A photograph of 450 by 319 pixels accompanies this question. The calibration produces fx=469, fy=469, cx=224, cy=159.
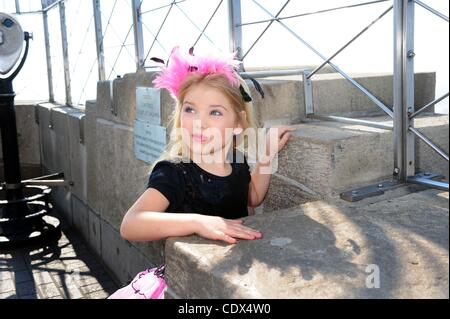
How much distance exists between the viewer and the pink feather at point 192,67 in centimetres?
175

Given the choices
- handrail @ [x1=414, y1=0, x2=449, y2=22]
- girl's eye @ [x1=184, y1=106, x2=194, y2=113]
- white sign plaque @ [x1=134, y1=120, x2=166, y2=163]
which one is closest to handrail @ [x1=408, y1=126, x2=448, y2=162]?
handrail @ [x1=414, y1=0, x2=449, y2=22]

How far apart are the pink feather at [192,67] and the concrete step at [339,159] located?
408mm

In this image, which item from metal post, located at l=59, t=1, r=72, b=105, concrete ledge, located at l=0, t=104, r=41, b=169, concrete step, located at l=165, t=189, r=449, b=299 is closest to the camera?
concrete step, located at l=165, t=189, r=449, b=299

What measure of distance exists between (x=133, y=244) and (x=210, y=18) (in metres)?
1.61

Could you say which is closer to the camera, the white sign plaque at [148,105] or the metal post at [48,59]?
the white sign plaque at [148,105]

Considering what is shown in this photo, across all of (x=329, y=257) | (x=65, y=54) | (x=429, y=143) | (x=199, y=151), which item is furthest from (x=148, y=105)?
(x=65, y=54)

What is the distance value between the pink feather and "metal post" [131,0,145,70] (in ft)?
6.33

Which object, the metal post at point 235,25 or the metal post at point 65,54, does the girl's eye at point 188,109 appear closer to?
the metal post at point 235,25

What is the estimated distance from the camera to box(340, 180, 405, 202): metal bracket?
1.73 m

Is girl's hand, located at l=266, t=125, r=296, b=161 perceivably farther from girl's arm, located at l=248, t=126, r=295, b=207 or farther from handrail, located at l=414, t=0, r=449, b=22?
handrail, located at l=414, t=0, r=449, b=22

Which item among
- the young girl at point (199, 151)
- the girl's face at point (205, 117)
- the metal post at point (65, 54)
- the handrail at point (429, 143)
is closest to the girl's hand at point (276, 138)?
the young girl at point (199, 151)

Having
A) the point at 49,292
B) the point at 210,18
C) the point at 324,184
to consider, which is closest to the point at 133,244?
the point at 49,292

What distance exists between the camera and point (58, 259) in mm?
4031

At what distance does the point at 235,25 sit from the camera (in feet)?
8.48
